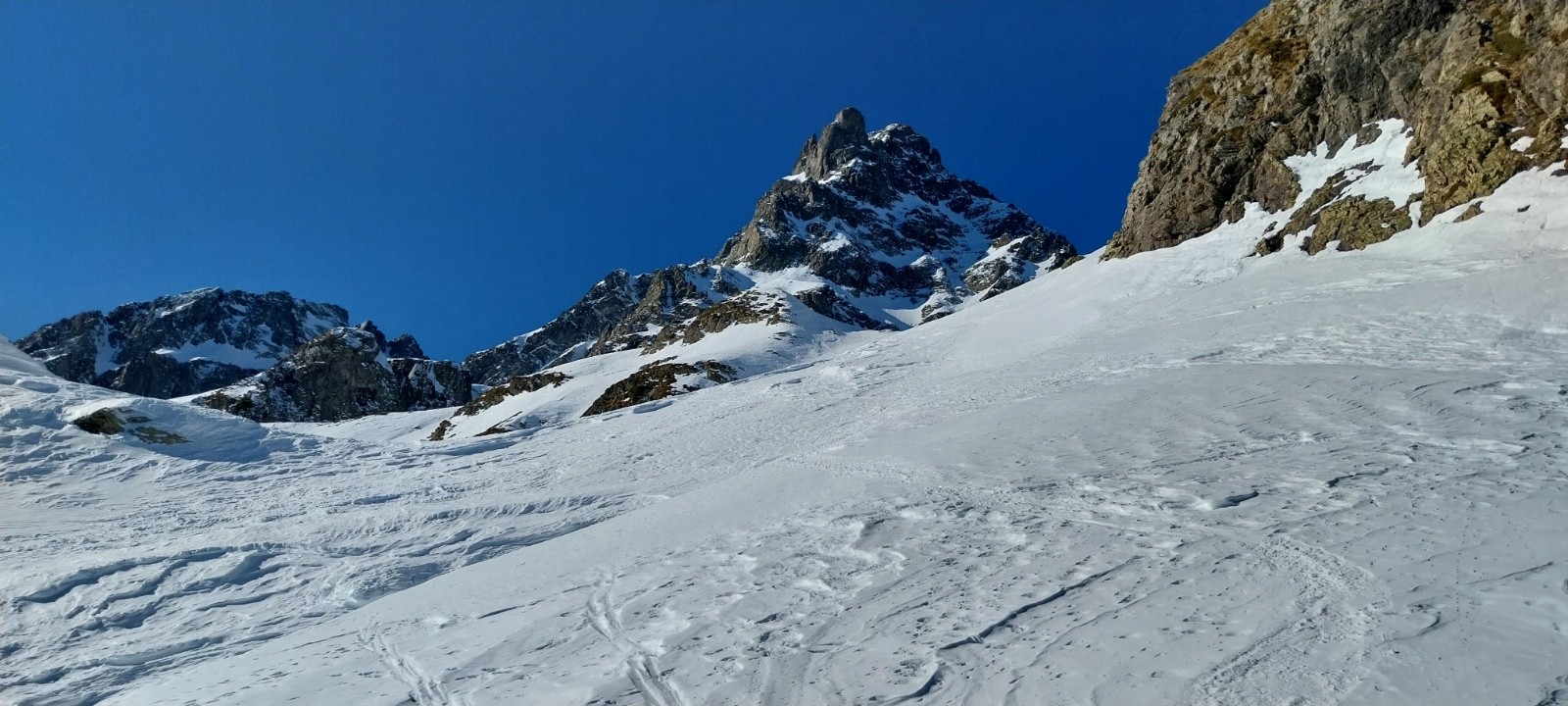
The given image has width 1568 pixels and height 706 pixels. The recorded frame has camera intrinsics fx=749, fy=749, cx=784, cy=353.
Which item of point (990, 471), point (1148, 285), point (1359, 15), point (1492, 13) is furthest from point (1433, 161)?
point (990, 471)

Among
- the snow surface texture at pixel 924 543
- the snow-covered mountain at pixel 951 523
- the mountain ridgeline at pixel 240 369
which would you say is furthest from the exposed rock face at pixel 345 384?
the snow surface texture at pixel 924 543

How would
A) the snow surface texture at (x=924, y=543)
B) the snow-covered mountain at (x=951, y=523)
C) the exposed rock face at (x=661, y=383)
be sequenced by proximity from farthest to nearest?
the exposed rock face at (x=661, y=383) → the snow-covered mountain at (x=951, y=523) → the snow surface texture at (x=924, y=543)

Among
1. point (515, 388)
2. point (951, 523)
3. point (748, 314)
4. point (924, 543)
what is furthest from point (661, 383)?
point (924, 543)

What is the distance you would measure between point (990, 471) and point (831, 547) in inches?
162

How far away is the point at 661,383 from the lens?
5809 centimetres

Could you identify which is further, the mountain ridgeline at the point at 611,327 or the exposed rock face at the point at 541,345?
the exposed rock face at the point at 541,345

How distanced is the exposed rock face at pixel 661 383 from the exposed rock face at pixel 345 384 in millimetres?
58635

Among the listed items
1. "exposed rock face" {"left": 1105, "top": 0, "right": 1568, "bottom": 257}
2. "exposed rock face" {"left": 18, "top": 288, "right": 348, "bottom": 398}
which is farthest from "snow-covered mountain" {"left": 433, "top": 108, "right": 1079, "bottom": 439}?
"exposed rock face" {"left": 18, "top": 288, "right": 348, "bottom": 398}

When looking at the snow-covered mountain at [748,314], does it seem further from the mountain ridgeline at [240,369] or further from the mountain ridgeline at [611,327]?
the mountain ridgeline at [240,369]

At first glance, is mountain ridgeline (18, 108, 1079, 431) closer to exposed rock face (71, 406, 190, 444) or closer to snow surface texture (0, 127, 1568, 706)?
exposed rock face (71, 406, 190, 444)

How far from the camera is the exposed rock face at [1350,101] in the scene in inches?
1128

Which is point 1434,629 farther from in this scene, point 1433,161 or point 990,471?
point 1433,161

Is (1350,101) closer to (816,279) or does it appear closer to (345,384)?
(345,384)

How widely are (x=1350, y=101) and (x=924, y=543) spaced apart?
44.7 meters
